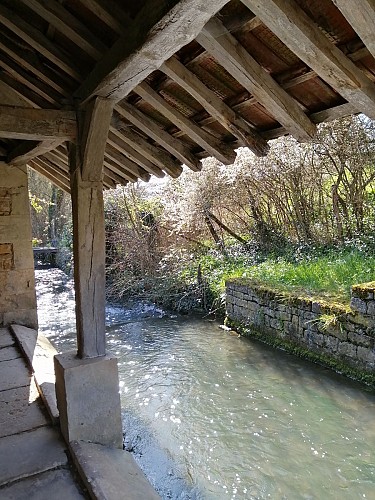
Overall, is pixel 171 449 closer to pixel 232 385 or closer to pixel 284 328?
pixel 232 385

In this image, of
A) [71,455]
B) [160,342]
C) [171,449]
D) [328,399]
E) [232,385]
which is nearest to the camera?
[71,455]

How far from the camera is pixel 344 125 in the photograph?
24.4ft

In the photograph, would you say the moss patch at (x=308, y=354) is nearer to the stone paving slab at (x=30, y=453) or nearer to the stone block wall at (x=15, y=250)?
the stone block wall at (x=15, y=250)

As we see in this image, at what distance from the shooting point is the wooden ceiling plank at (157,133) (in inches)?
119

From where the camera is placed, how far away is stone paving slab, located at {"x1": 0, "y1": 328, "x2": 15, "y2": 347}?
4506mm

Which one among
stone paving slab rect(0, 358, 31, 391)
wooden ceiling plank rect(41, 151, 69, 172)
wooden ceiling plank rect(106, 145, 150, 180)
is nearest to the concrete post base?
stone paving slab rect(0, 358, 31, 391)

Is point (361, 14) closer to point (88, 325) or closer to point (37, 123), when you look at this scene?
point (37, 123)

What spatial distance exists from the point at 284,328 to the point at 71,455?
4.38 meters

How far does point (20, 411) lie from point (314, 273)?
5307 millimetres

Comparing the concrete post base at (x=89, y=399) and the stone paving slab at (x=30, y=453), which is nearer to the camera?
the stone paving slab at (x=30, y=453)

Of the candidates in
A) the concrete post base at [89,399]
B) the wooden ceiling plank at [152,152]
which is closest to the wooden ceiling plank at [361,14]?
the wooden ceiling plank at [152,152]

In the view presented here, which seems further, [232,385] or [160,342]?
[160,342]

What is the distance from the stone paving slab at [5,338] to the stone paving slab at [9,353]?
0.11m

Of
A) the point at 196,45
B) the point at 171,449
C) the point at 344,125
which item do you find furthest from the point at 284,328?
the point at 196,45
